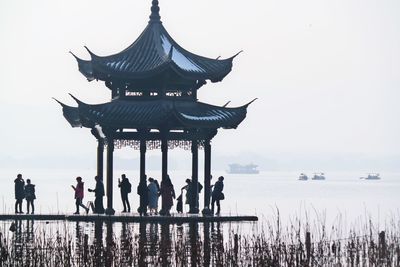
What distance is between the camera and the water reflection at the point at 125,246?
27891 mm

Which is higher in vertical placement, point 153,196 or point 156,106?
point 156,106

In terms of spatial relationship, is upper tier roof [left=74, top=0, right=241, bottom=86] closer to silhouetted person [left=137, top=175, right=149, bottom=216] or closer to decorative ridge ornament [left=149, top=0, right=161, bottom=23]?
decorative ridge ornament [left=149, top=0, right=161, bottom=23]

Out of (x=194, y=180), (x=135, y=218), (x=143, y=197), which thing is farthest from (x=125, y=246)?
(x=194, y=180)

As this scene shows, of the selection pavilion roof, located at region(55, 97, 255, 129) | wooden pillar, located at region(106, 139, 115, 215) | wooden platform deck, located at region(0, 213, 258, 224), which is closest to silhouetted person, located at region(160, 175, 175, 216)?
wooden platform deck, located at region(0, 213, 258, 224)

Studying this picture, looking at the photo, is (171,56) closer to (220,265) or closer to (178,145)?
(178,145)

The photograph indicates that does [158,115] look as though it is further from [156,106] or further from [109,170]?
[109,170]

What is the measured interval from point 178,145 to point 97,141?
298 centimetres

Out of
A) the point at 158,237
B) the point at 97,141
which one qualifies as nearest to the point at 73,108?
the point at 97,141

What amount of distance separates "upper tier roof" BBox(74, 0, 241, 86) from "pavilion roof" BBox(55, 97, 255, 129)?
0.98 m

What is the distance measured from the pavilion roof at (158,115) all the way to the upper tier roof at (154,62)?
985 millimetres

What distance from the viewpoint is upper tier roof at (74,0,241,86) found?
48281mm

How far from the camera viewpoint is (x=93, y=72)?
Result: 48969 millimetres

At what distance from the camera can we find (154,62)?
161 ft

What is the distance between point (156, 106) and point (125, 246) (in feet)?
67.9
